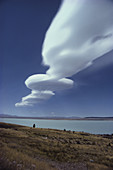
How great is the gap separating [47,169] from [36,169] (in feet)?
2.72

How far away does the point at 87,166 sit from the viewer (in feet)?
30.6

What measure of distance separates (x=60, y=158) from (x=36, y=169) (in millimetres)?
4537

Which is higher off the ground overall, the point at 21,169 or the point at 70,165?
the point at 21,169

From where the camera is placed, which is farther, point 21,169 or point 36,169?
point 36,169

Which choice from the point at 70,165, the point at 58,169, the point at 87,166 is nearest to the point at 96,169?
the point at 87,166

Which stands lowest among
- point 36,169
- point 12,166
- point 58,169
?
point 58,169

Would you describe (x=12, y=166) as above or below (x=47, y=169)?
above

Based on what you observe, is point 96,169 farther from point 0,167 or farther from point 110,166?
point 0,167

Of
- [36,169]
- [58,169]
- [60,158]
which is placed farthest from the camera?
[60,158]

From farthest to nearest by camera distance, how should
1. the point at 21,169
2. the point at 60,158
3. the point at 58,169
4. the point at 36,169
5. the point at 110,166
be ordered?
the point at 60,158
the point at 110,166
the point at 58,169
the point at 36,169
the point at 21,169

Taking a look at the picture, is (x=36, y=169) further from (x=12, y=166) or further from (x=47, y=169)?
(x=12, y=166)

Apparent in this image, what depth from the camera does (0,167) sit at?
573 centimetres

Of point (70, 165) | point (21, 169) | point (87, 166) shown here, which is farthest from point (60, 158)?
point (21, 169)

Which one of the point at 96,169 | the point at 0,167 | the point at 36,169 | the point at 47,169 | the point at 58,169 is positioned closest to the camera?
the point at 0,167
